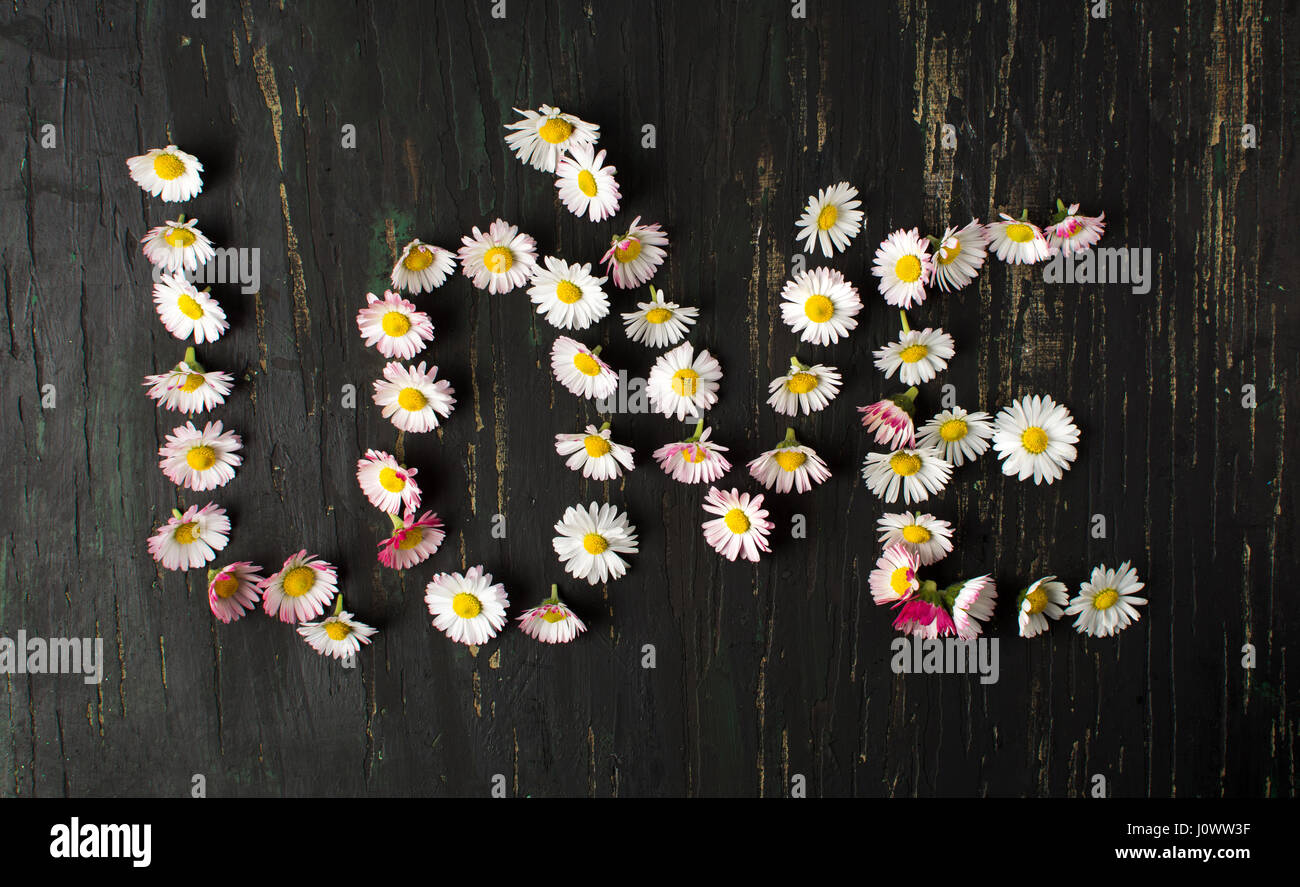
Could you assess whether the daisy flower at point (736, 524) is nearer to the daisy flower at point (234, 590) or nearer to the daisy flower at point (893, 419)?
the daisy flower at point (893, 419)

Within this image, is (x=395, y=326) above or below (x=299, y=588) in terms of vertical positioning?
above

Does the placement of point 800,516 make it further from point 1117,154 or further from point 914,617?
point 1117,154

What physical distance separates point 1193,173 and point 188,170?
135 cm

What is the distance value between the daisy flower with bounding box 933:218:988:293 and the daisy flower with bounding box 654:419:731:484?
0.38 meters

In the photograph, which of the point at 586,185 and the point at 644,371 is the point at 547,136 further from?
the point at 644,371

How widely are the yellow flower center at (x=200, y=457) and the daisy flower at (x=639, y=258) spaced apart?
1.94 feet

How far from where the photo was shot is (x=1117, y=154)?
92 centimetres

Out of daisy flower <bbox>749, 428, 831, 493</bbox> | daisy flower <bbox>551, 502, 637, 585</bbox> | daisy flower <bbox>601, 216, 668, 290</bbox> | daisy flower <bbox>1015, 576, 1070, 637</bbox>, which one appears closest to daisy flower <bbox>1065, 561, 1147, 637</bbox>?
daisy flower <bbox>1015, 576, 1070, 637</bbox>

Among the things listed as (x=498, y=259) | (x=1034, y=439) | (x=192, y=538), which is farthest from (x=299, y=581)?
(x=1034, y=439)

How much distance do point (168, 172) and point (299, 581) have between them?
0.57 metres

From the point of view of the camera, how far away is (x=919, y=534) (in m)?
0.92

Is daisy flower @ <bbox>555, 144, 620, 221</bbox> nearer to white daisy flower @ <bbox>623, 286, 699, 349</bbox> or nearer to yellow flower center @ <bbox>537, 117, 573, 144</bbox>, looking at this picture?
yellow flower center @ <bbox>537, 117, 573, 144</bbox>

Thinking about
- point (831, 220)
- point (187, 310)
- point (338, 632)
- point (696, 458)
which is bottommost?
point (338, 632)

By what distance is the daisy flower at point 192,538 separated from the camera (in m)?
0.93
